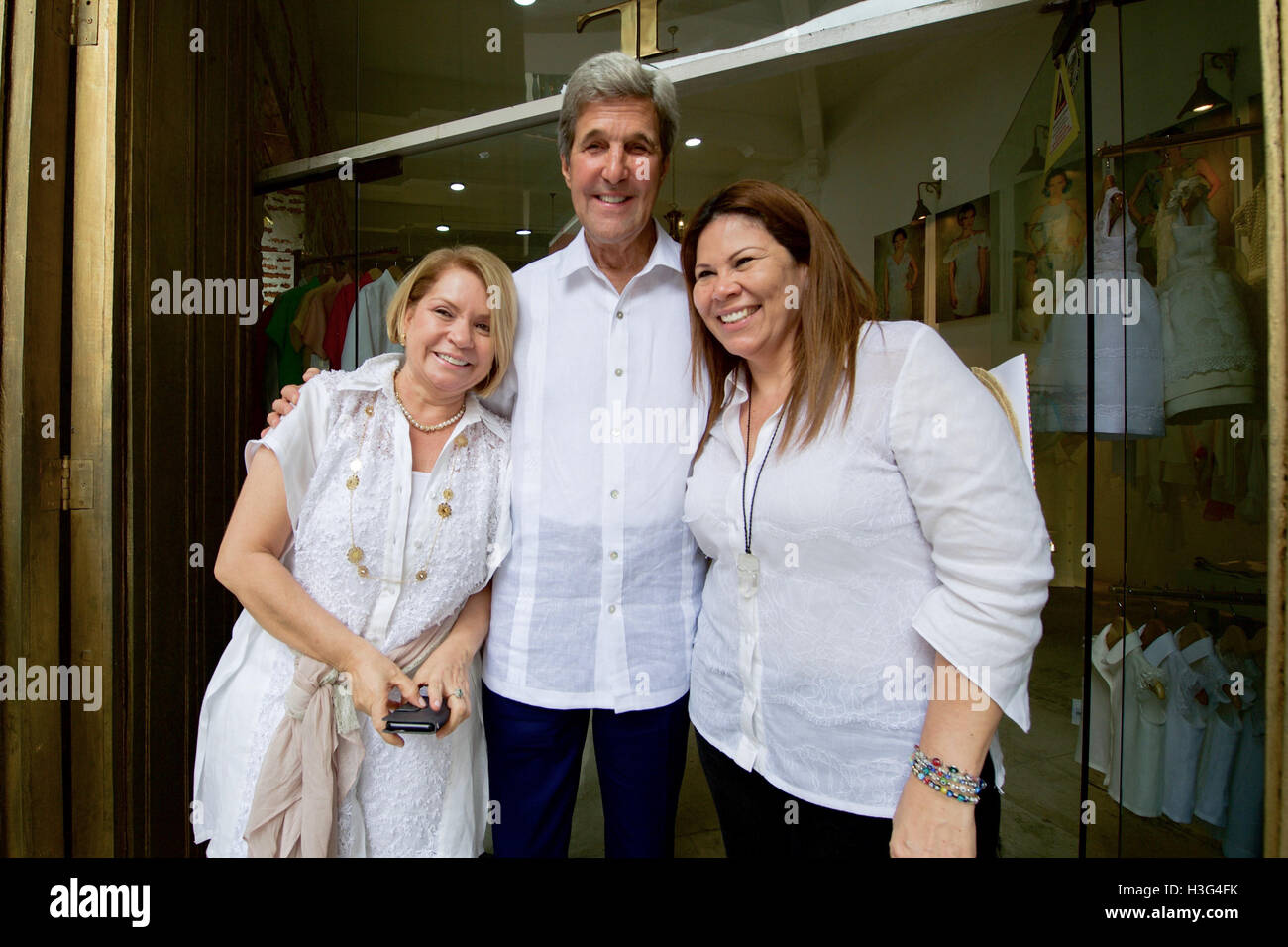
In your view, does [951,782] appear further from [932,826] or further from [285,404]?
[285,404]

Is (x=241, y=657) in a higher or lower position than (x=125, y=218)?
lower

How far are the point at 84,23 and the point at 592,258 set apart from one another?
62.3 inches

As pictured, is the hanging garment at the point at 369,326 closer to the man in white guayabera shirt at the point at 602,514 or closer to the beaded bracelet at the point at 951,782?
the man in white guayabera shirt at the point at 602,514

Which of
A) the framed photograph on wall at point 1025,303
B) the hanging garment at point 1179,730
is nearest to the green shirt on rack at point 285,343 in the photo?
the framed photograph on wall at point 1025,303

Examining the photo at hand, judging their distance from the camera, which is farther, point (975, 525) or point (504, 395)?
point (504, 395)

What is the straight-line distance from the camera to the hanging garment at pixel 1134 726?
1.93 meters

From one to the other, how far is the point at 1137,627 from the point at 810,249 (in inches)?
69.3

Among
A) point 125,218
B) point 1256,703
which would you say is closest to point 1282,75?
point 1256,703

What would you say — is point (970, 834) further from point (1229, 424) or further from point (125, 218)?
point (125, 218)

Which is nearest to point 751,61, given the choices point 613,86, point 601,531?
point 613,86

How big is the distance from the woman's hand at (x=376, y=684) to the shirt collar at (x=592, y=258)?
1.01 m

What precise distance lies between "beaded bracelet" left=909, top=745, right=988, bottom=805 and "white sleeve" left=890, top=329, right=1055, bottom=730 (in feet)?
0.46

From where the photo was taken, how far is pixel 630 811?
1508 mm

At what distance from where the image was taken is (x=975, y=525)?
1026 mm
